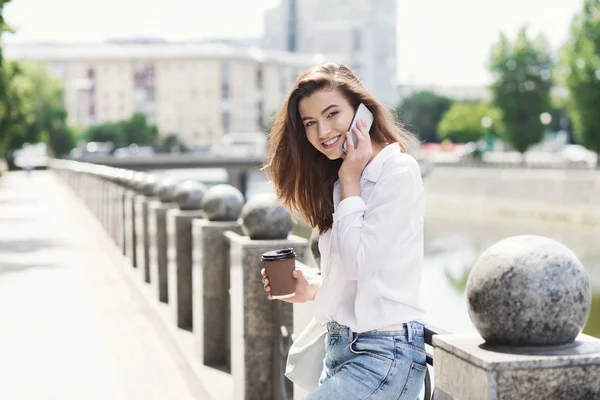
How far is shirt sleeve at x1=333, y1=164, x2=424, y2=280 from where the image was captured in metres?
2.46

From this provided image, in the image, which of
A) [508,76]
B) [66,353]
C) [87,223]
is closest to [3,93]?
[87,223]

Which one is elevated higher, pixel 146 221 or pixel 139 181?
pixel 139 181

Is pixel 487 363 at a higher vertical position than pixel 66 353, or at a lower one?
higher

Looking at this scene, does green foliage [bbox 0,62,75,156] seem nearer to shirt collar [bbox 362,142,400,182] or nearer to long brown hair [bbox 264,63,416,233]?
long brown hair [bbox 264,63,416,233]

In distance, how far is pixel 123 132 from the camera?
98.4 m

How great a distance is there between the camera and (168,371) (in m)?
6.01

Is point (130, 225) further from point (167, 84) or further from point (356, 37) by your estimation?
point (356, 37)

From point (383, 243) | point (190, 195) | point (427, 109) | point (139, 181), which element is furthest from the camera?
point (427, 109)

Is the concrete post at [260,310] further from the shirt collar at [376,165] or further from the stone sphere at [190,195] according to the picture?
the stone sphere at [190,195]

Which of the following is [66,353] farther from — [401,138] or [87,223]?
[87,223]

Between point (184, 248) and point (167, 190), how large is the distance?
56.2 inches

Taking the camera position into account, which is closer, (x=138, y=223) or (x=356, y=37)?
(x=138, y=223)

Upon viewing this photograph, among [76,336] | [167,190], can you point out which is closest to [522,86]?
[167,190]

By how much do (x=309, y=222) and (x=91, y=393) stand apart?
289 cm
